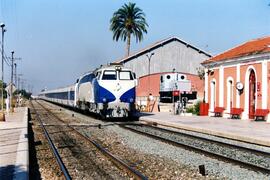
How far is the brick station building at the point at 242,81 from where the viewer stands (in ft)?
85.7

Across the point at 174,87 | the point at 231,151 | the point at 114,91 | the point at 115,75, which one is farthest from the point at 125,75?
the point at 174,87

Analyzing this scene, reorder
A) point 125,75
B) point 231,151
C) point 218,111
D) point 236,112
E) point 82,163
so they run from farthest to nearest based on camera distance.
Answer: point 218,111
point 236,112
point 125,75
point 231,151
point 82,163

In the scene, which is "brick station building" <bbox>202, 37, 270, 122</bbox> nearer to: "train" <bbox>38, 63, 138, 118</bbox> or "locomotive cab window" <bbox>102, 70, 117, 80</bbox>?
"train" <bbox>38, 63, 138, 118</bbox>

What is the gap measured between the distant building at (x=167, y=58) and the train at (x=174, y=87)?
38.4ft

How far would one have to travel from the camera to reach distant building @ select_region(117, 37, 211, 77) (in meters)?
62.8

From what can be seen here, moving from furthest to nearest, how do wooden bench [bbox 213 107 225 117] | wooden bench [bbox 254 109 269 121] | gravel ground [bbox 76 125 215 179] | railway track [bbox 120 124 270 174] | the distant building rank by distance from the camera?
1. the distant building
2. wooden bench [bbox 213 107 225 117]
3. wooden bench [bbox 254 109 269 121]
4. railway track [bbox 120 124 270 174]
5. gravel ground [bbox 76 125 215 179]

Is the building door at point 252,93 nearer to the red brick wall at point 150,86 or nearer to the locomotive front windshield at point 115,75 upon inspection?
the locomotive front windshield at point 115,75

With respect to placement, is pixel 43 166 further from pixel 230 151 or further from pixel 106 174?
pixel 230 151

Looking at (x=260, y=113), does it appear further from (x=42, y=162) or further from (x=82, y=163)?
(x=42, y=162)

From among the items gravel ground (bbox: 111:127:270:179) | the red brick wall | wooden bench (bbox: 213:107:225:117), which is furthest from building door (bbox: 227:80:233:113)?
the red brick wall

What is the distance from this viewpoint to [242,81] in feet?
95.0

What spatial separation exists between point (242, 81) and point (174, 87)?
17.1 metres

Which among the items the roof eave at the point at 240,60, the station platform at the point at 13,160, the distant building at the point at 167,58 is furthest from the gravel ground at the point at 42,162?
the distant building at the point at 167,58

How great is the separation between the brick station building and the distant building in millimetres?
28434
